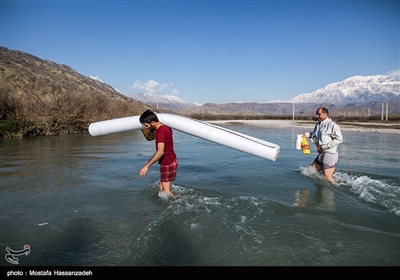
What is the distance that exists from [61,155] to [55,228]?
8.35 meters

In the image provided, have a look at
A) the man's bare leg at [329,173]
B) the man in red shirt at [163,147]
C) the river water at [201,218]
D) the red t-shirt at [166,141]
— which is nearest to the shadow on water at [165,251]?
the river water at [201,218]

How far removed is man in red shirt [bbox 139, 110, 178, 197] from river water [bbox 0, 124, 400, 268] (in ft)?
1.70

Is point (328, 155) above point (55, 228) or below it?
above

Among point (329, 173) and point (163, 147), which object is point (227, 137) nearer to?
point (163, 147)

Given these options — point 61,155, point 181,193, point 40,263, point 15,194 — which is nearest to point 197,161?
point 181,193

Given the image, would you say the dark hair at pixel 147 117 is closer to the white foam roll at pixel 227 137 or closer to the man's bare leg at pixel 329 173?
the white foam roll at pixel 227 137

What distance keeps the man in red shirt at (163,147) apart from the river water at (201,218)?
1.70ft

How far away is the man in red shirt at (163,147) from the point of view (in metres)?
5.47

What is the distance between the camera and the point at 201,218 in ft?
16.1

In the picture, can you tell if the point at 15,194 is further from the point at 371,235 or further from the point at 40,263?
the point at 371,235

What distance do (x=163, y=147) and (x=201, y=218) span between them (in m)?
1.61

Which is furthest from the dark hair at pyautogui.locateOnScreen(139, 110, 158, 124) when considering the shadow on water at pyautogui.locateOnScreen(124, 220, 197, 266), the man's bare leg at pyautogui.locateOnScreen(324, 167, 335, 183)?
the man's bare leg at pyautogui.locateOnScreen(324, 167, 335, 183)

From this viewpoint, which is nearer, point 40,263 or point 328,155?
point 40,263

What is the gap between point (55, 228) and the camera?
437 centimetres
